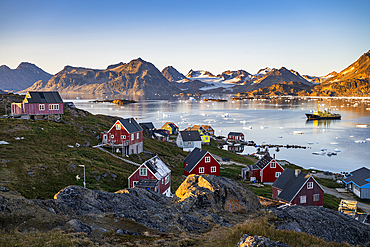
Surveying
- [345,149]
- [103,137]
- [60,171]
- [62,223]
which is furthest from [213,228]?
[345,149]

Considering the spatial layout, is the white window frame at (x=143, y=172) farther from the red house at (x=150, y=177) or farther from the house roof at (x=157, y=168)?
the house roof at (x=157, y=168)

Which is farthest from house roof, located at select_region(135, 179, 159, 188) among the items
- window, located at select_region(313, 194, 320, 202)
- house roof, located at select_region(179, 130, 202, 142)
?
house roof, located at select_region(179, 130, 202, 142)

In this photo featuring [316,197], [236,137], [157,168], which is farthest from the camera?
[236,137]

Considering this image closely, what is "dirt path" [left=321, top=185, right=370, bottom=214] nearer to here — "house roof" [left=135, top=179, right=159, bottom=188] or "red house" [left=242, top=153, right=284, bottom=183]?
"red house" [left=242, top=153, right=284, bottom=183]

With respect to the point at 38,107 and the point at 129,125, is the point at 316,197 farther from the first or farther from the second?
the point at 38,107

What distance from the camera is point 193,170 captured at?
38.8 meters

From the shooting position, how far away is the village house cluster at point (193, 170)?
2881cm

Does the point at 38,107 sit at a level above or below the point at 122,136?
above

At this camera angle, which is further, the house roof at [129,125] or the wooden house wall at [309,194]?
the house roof at [129,125]

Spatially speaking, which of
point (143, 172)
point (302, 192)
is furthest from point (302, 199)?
point (143, 172)

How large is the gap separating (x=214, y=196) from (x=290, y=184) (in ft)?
66.3

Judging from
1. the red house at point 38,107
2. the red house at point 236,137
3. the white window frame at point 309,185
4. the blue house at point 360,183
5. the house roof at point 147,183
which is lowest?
the blue house at point 360,183

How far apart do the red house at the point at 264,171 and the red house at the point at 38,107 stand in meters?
→ 32.4

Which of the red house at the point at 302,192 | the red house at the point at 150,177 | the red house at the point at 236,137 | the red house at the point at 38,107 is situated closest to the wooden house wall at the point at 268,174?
the red house at the point at 302,192
